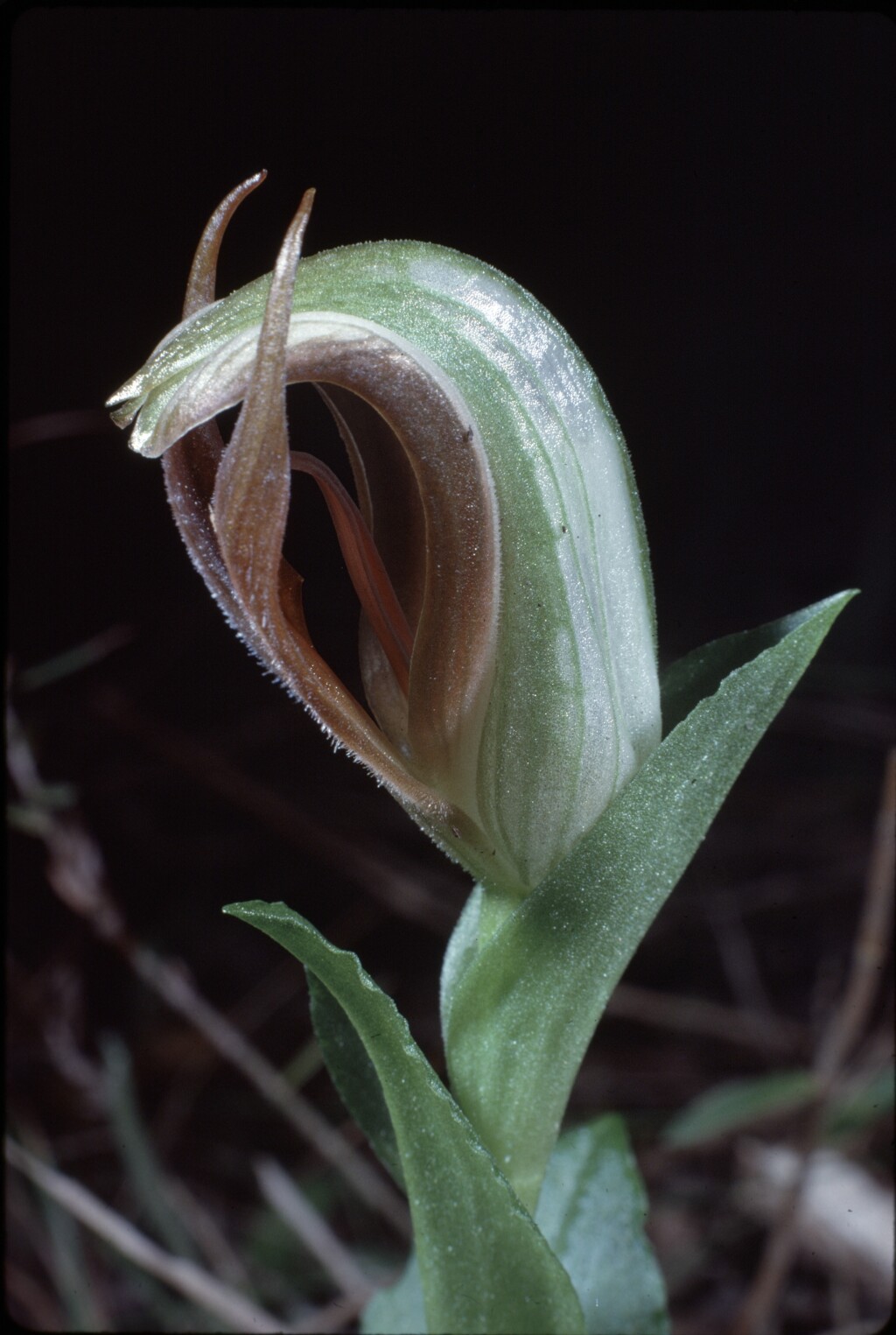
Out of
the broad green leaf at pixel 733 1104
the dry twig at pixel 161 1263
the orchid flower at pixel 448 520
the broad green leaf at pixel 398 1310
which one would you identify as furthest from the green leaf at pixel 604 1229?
the broad green leaf at pixel 733 1104

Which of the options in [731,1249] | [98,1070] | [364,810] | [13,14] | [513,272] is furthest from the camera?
[364,810]

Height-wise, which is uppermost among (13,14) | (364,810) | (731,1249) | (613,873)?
(13,14)

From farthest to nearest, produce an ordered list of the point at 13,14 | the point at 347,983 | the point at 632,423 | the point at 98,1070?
the point at 632,423
the point at 98,1070
the point at 13,14
the point at 347,983

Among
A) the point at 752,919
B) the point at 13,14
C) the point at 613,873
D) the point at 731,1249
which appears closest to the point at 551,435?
the point at 613,873

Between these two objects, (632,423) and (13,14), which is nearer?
(13,14)

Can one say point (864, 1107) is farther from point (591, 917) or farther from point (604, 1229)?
point (591, 917)

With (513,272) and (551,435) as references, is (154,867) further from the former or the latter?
(551,435)
